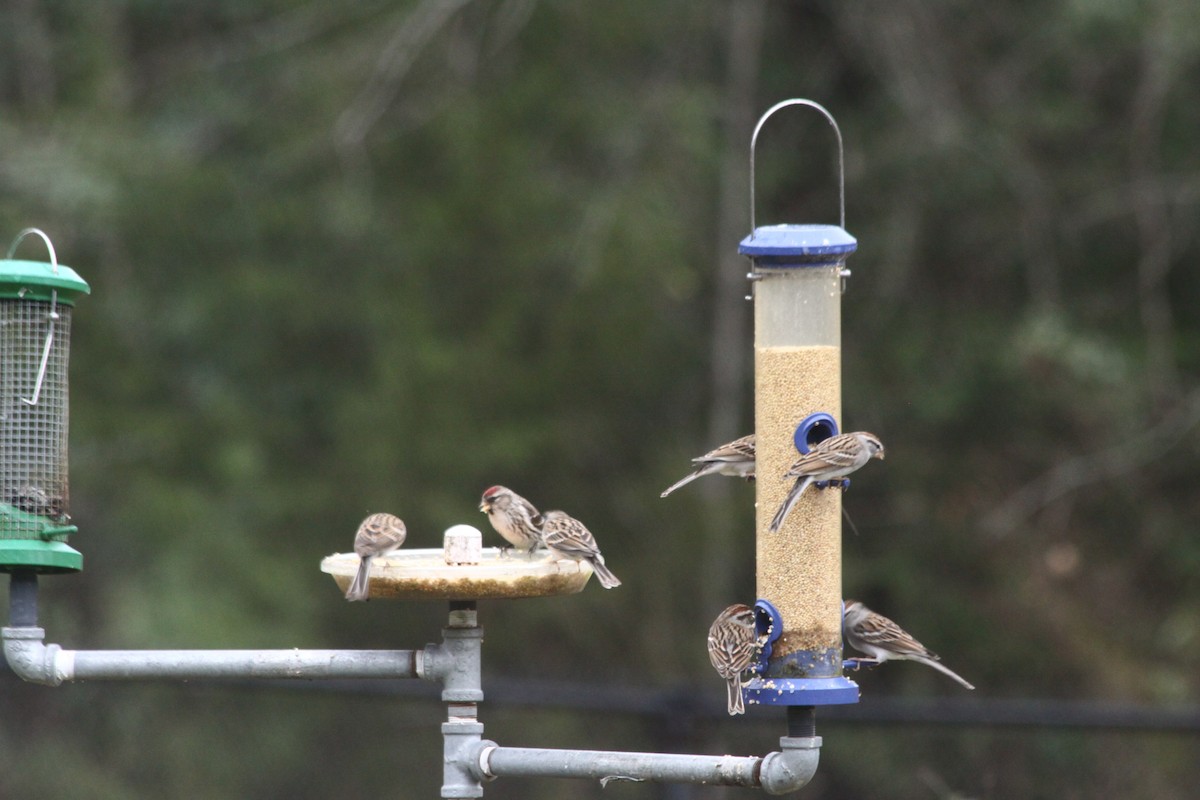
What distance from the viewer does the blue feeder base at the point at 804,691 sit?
150 inches

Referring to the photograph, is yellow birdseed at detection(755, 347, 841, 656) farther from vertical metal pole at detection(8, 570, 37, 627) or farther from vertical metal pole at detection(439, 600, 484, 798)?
vertical metal pole at detection(8, 570, 37, 627)

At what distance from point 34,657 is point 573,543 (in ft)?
5.10

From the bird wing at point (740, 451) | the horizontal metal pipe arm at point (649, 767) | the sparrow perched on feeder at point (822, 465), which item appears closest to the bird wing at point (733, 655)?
the sparrow perched on feeder at point (822, 465)

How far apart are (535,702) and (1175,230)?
19.2ft

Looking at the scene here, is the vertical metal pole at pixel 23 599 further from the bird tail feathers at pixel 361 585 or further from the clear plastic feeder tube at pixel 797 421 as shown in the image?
the clear plastic feeder tube at pixel 797 421

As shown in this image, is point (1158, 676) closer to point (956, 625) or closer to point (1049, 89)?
point (956, 625)

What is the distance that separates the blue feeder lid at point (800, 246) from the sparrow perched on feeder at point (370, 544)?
1.13m

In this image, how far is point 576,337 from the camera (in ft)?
34.4

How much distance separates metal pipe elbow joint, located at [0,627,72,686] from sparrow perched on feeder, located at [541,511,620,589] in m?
1.37

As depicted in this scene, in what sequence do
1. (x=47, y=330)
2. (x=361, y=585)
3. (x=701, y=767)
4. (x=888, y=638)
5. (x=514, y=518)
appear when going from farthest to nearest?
(x=514, y=518)
(x=888, y=638)
(x=47, y=330)
(x=361, y=585)
(x=701, y=767)

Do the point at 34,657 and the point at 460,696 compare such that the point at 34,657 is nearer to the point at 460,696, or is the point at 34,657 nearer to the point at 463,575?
the point at 460,696

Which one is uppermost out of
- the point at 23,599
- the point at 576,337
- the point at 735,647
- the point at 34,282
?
the point at 576,337

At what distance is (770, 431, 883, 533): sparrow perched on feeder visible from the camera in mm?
4117

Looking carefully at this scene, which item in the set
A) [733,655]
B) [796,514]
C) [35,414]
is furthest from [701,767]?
[35,414]
